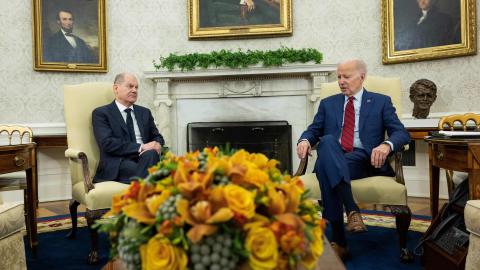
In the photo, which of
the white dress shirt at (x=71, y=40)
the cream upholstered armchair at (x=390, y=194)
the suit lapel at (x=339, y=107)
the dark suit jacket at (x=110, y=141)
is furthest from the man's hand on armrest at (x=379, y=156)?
the white dress shirt at (x=71, y=40)

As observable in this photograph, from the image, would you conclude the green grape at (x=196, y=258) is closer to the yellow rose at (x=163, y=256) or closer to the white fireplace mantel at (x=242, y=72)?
the yellow rose at (x=163, y=256)

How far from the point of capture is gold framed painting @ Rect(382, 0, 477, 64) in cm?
471

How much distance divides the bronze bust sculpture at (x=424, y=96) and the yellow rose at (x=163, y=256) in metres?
4.35

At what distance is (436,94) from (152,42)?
3.81m

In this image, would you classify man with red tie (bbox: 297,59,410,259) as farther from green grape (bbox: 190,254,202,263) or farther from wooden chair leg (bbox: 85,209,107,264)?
green grape (bbox: 190,254,202,263)

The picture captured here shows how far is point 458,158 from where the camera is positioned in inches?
93.7

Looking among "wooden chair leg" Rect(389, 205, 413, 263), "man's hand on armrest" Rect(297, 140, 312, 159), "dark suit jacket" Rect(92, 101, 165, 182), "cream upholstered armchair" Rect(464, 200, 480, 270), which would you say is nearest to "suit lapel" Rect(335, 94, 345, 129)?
"man's hand on armrest" Rect(297, 140, 312, 159)

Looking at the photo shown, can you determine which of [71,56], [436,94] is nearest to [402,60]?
[436,94]

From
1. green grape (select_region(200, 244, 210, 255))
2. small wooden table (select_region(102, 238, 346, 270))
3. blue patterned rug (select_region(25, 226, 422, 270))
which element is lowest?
blue patterned rug (select_region(25, 226, 422, 270))

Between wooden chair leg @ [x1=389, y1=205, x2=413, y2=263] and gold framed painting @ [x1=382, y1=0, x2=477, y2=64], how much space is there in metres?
2.96

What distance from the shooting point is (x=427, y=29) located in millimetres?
5016

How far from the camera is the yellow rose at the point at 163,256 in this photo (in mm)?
987

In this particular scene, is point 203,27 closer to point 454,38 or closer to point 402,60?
point 402,60

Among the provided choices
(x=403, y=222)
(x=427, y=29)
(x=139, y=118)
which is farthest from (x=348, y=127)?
(x=427, y=29)
